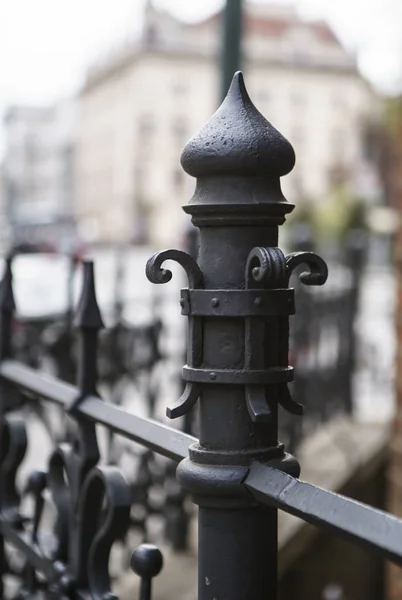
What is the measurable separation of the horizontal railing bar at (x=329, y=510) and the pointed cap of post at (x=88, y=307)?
64cm

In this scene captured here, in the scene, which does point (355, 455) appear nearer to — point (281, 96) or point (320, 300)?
point (320, 300)

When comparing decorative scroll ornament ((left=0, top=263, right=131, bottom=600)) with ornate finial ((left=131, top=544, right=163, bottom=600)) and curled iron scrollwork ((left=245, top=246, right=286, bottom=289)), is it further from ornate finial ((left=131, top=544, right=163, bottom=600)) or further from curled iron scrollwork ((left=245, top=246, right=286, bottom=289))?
curled iron scrollwork ((left=245, top=246, right=286, bottom=289))

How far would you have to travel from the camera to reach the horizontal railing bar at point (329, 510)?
37.2 inches

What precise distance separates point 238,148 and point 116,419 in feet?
1.93

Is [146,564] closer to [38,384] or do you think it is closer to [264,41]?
[38,384]

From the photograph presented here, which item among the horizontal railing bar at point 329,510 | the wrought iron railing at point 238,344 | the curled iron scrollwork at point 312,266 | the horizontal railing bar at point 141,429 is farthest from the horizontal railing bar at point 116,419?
the curled iron scrollwork at point 312,266

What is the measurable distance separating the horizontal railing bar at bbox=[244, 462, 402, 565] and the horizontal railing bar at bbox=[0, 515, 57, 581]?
69cm

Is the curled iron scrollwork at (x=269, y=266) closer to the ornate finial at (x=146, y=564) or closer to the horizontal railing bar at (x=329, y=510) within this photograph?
the horizontal railing bar at (x=329, y=510)

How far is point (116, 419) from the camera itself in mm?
1580

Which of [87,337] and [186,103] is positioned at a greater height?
[186,103]

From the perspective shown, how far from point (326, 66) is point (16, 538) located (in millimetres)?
73772

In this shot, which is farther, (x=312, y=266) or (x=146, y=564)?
(x=146, y=564)

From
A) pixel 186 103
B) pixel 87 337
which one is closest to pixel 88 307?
pixel 87 337

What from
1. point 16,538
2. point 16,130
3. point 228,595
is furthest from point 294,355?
point 16,130
